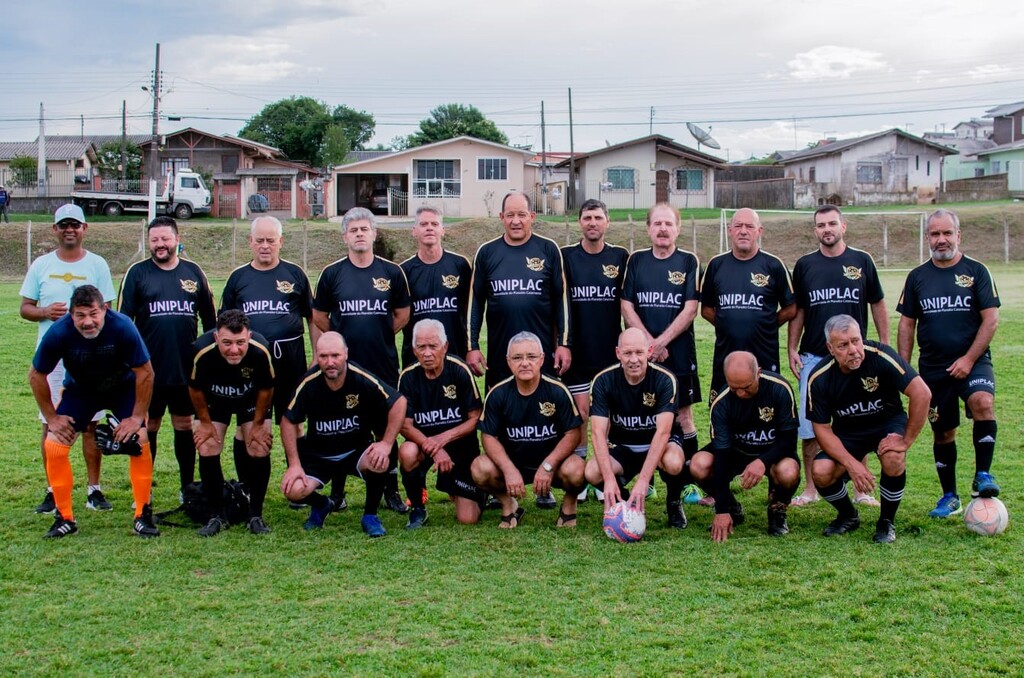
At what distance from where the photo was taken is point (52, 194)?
51250mm

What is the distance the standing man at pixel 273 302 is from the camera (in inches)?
245

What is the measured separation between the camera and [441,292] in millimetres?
6602

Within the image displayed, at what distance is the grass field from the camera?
390 cm

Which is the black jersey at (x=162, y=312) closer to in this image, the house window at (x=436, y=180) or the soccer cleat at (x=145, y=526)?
the soccer cleat at (x=145, y=526)

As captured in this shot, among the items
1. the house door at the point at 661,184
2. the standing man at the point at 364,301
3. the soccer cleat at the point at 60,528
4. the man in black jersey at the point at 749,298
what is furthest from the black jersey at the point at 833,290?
the house door at the point at 661,184

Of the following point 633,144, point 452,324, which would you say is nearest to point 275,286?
point 452,324

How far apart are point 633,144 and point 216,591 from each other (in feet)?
137

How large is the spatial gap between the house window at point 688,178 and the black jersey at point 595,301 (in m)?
39.9

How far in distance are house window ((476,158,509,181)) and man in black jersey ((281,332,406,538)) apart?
39.2 meters

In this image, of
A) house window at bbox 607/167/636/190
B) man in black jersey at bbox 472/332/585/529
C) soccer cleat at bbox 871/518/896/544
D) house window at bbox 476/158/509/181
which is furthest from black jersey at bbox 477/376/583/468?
house window at bbox 607/167/636/190

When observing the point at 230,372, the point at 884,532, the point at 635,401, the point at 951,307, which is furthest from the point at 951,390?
the point at 230,372

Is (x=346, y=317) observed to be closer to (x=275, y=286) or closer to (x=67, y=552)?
(x=275, y=286)

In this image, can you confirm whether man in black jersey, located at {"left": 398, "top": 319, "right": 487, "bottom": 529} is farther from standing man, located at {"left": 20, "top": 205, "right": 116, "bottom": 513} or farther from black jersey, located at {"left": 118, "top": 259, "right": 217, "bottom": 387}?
standing man, located at {"left": 20, "top": 205, "right": 116, "bottom": 513}

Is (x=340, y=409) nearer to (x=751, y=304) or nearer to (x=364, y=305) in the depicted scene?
(x=364, y=305)
